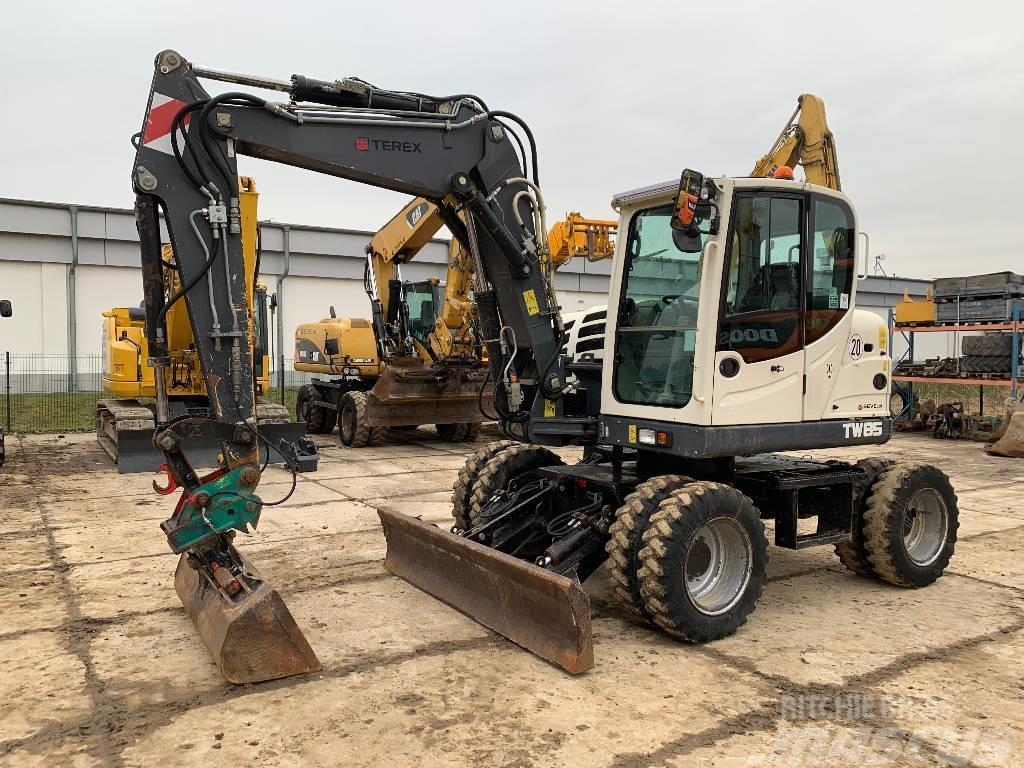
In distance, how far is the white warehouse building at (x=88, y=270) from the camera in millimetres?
26156

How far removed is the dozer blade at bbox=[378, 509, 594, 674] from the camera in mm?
4426

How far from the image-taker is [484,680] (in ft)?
14.4

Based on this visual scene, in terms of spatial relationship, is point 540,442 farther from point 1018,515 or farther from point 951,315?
point 951,315

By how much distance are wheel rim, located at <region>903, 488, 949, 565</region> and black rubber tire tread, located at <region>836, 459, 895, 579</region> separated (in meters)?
0.37

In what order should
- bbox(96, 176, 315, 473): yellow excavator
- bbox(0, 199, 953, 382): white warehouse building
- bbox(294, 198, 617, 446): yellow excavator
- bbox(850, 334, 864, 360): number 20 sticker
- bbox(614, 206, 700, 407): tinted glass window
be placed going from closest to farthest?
1. bbox(614, 206, 700, 407): tinted glass window
2. bbox(850, 334, 864, 360): number 20 sticker
3. bbox(96, 176, 315, 473): yellow excavator
4. bbox(294, 198, 617, 446): yellow excavator
5. bbox(0, 199, 953, 382): white warehouse building

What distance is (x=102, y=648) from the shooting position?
4.84 metres

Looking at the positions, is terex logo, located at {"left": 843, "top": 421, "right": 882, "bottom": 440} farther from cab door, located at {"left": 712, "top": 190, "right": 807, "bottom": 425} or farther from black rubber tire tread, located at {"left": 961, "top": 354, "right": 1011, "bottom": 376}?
black rubber tire tread, located at {"left": 961, "top": 354, "right": 1011, "bottom": 376}

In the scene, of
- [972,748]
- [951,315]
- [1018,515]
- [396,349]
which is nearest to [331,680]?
[972,748]

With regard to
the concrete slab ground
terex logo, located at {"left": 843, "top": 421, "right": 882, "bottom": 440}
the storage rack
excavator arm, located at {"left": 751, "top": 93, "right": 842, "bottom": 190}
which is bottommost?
the concrete slab ground

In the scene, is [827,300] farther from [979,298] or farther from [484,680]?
[979,298]

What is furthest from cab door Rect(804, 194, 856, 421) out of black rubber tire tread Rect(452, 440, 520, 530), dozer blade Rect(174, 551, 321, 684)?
dozer blade Rect(174, 551, 321, 684)

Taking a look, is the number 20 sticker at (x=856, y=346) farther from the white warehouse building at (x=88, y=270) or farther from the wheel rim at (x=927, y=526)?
the white warehouse building at (x=88, y=270)

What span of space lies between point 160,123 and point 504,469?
3.27 meters

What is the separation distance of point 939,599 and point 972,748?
2403mm
